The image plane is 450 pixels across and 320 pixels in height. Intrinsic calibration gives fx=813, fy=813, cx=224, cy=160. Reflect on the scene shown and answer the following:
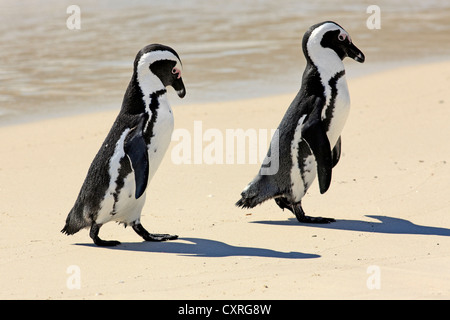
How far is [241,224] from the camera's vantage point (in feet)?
19.4

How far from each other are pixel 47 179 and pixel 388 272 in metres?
3.65

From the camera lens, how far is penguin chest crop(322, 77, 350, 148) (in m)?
5.86

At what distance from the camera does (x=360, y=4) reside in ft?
63.4

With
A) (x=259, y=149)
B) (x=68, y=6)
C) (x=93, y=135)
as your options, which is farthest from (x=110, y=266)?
(x=68, y=6)

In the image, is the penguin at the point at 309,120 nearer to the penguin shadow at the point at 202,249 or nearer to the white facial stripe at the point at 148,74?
the penguin shadow at the point at 202,249

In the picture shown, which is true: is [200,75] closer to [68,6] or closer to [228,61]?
[228,61]

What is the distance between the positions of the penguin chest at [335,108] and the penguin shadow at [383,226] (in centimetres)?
64

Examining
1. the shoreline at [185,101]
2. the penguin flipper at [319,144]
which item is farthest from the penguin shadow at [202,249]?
the shoreline at [185,101]

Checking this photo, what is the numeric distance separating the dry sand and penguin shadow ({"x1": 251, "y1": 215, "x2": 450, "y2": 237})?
0.05ft

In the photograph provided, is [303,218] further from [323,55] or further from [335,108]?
[323,55]

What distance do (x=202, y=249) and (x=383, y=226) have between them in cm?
133

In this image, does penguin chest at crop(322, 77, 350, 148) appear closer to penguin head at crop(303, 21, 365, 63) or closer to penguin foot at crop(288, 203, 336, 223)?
penguin head at crop(303, 21, 365, 63)

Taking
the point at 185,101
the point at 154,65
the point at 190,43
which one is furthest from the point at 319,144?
the point at 190,43

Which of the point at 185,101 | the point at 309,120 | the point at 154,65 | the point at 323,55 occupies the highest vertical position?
the point at 185,101
